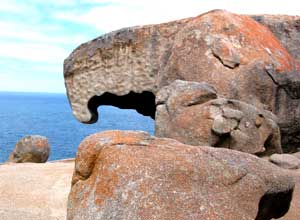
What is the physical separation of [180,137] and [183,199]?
587 cm

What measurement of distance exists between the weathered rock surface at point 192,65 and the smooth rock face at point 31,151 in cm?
370

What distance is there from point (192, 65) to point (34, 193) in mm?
6558

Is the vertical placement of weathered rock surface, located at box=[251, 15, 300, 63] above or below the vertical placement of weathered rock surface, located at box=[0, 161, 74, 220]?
Answer: above

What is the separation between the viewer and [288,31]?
1755 centimetres

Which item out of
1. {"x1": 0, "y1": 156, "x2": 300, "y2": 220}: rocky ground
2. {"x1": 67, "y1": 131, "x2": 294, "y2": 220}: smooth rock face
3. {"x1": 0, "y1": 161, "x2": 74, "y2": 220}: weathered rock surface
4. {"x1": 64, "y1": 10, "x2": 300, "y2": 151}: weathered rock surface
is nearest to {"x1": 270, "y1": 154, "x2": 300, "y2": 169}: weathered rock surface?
{"x1": 0, "y1": 156, "x2": 300, "y2": 220}: rocky ground

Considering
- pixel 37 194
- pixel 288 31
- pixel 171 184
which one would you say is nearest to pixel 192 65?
pixel 288 31

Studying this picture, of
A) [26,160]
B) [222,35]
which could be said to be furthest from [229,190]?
[26,160]

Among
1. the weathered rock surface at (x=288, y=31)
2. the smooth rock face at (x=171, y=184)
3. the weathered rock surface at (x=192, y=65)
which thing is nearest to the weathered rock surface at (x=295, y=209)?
the smooth rock face at (x=171, y=184)

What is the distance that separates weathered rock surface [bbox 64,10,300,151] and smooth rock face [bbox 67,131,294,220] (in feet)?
25.5

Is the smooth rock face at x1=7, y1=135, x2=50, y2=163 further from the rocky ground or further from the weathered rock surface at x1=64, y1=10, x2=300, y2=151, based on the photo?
the rocky ground

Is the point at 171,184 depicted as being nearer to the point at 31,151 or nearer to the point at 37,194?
the point at 37,194

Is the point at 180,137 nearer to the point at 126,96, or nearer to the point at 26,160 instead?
the point at 126,96

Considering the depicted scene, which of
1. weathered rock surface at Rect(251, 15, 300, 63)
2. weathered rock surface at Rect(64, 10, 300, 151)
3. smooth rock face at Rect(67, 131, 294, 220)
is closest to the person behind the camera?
smooth rock face at Rect(67, 131, 294, 220)

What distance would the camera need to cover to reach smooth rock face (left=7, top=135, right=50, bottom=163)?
72.9 ft
